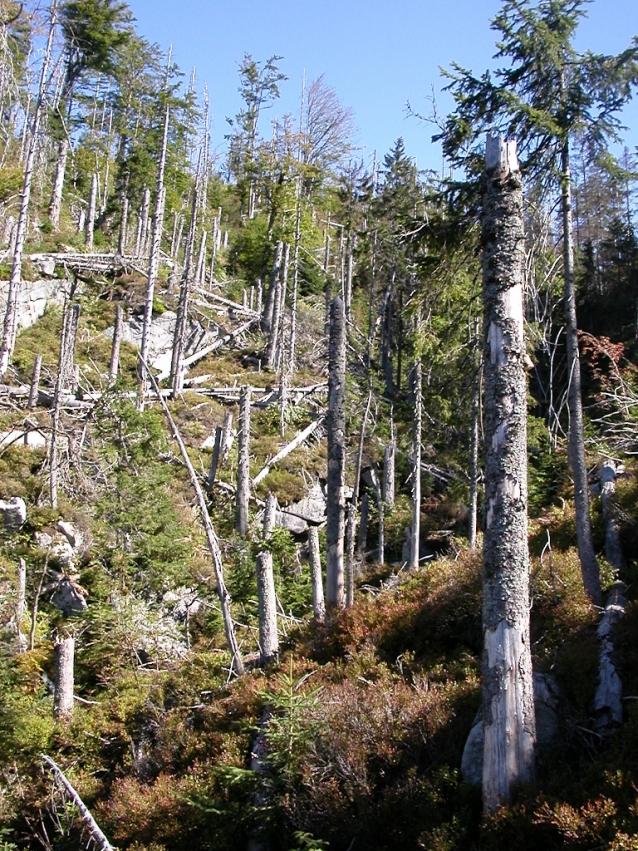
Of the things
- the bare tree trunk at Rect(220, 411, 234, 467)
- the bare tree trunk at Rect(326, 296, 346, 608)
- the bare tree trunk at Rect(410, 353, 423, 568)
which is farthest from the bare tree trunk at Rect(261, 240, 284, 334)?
the bare tree trunk at Rect(326, 296, 346, 608)

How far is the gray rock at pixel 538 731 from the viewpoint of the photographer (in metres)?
7.28

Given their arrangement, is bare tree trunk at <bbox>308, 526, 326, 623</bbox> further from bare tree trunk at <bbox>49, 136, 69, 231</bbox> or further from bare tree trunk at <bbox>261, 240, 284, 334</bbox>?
bare tree trunk at <bbox>49, 136, 69, 231</bbox>

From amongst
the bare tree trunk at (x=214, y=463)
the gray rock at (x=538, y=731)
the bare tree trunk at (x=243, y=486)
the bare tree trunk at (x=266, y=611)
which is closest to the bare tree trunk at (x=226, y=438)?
the bare tree trunk at (x=214, y=463)

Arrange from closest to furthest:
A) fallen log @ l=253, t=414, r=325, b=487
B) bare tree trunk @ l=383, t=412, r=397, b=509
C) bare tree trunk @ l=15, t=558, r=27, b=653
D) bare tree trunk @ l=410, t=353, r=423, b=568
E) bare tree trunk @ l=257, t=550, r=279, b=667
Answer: bare tree trunk @ l=257, t=550, r=279, b=667 → bare tree trunk @ l=15, t=558, r=27, b=653 → bare tree trunk @ l=410, t=353, r=423, b=568 → fallen log @ l=253, t=414, r=325, b=487 → bare tree trunk @ l=383, t=412, r=397, b=509

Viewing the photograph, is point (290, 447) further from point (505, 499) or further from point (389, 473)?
point (505, 499)

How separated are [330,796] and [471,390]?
5.16 meters

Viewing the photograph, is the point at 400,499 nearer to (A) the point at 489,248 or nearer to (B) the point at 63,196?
(A) the point at 489,248

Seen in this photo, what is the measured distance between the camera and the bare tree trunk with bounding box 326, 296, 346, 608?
1305cm

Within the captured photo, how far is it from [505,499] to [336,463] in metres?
6.31

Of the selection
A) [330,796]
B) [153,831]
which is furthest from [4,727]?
[330,796]

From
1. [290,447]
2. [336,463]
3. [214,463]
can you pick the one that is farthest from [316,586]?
[290,447]

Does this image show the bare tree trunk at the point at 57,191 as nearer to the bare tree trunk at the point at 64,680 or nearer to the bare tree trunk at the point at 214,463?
the bare tree trunk at the point at 214,463

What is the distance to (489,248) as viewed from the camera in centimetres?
740

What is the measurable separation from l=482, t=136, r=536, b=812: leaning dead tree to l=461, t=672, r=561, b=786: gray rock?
24.7 inches
